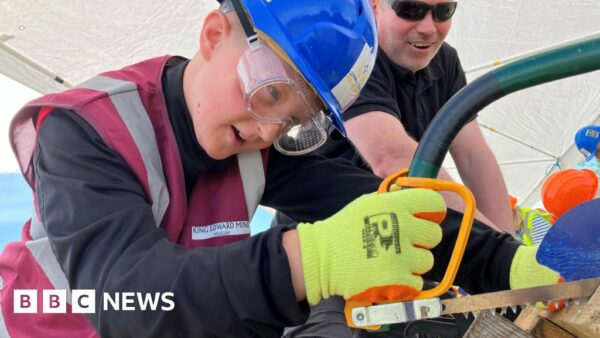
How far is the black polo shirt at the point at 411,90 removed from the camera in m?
1.81

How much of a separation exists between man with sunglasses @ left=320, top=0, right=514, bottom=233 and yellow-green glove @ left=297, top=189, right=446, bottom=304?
80cm

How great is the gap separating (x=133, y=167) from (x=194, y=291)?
331 mm

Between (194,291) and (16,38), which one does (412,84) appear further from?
(16,38)

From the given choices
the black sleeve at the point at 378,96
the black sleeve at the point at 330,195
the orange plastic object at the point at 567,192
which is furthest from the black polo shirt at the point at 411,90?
the orange plastic object at the point at 567,192

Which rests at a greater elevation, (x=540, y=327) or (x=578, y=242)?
(x=578, y=242)

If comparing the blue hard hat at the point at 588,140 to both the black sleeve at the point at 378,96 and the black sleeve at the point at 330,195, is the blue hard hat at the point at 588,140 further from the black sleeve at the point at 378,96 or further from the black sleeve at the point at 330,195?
the black sleeve at the point at 330,195

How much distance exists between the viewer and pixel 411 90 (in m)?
2.02

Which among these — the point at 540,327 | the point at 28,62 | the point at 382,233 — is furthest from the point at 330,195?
the point at 28,62

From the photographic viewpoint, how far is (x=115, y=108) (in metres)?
1.18

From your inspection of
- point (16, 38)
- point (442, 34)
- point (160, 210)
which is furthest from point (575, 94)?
point (160, 210)

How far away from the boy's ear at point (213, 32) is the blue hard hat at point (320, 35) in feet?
0.32

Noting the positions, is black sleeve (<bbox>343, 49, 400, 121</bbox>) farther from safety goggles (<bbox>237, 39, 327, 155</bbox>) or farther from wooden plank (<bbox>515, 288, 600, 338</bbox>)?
wooden plank (<bbox>515, 288, 600, 338</bbox>)

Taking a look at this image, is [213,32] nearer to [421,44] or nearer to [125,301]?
[125,301]

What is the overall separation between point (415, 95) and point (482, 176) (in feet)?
1.16
